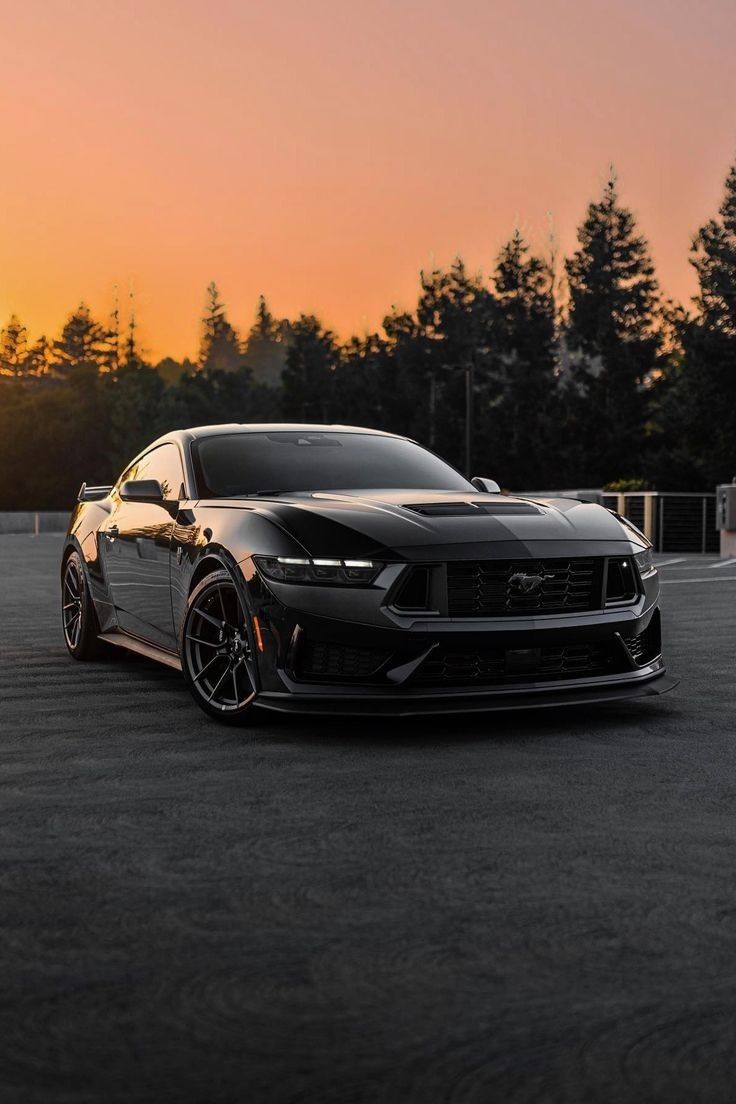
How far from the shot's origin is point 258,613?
6312 mm

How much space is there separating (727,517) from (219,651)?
69.9ft

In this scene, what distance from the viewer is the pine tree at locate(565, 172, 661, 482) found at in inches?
3228

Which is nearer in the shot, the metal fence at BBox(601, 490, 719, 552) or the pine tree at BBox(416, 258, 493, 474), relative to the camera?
the metal fence at BBox(601, 490, 719, 552)

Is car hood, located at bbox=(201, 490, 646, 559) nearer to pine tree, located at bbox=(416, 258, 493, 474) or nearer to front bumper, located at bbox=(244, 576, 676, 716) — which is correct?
front bumper, located at bbox=(244, 576, 676, 716)

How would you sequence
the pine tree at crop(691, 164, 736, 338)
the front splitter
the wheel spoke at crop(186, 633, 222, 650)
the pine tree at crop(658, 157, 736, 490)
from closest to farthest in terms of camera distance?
the front splitter → the wheel spoke at crop(186, 633, 222, 650) → the pine tree at crop(658, 157, 736, 490) → the pine tree at crop(691, 164, 736, 338)

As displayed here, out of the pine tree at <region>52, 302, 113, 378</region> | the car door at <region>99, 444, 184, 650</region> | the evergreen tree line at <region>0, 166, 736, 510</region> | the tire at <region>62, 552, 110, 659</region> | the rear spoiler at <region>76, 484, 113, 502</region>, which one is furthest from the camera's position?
the pine tree at <region>52, 302, 113, 378</region>

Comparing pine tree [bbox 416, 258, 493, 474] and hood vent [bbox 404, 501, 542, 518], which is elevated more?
pine tree [bbox 416, 258, 493, 474]

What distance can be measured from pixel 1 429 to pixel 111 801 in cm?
12475

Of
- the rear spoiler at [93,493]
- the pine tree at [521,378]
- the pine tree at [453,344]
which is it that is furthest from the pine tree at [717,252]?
the rear spoiler at [93,493]

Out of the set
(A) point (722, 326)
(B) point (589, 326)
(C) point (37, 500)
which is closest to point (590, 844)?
(A) point (722, 326)

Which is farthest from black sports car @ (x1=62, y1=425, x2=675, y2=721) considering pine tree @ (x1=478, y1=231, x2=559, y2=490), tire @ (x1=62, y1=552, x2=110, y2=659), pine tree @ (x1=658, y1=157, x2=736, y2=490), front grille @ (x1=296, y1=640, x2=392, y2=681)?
pine tree @ (x1=478, y1=231, x2=559, y2=490)

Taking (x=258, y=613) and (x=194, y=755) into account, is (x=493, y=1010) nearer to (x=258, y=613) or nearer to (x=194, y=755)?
(x=194, y=755)

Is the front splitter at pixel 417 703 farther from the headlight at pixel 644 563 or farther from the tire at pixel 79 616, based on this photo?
the tire at pixel 79 616

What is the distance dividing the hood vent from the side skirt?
1555mm
